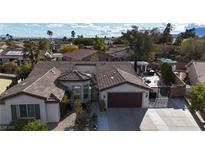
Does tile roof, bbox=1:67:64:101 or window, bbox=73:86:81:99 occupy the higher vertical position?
tile roof, bbox=1:67:64:101

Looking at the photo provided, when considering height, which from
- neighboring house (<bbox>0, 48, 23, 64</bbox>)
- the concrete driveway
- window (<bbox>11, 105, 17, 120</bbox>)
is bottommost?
the concrete driveway

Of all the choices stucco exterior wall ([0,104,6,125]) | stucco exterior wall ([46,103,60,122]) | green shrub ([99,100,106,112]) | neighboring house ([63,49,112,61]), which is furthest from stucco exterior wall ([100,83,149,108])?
neighboring house ([63,49,112,61])

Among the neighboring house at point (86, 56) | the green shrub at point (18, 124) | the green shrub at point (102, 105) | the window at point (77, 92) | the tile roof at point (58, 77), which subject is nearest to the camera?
the green shrub at point (18, 124)

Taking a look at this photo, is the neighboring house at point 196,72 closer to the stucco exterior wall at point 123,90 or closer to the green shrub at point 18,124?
the stucco exterior wall at point 123,90

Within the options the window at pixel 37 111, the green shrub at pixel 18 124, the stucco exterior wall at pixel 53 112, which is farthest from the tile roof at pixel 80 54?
the green shrub at pixel 18 124

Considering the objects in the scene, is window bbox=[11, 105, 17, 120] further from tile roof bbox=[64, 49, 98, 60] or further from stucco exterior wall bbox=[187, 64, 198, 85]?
tile roof bbox=[64, 49, 98, 60]
